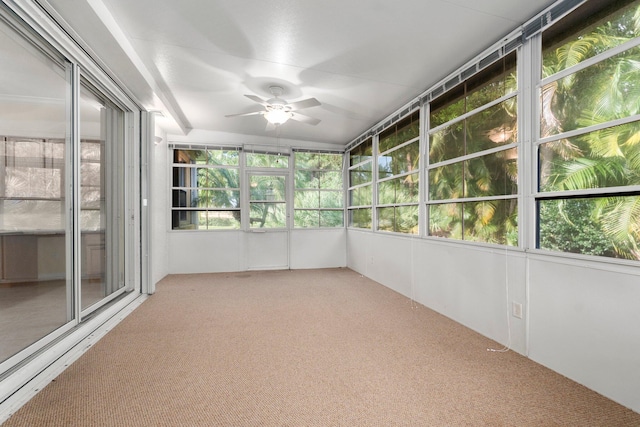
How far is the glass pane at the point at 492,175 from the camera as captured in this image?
238 centimetres

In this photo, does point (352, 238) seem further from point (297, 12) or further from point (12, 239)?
point (12, 239)

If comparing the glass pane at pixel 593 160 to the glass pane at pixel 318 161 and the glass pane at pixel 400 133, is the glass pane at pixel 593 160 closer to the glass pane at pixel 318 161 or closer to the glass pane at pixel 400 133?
the glass pane at pixel 400 133

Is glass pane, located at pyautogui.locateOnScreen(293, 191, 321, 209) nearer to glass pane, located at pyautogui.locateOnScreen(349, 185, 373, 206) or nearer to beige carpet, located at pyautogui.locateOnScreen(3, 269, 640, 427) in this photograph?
glass pane, located at pyautogui.locateOnScreen(349, 185, 373, 206)

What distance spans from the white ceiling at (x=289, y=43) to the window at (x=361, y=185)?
4.48ft

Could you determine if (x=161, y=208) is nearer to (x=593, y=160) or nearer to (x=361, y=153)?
(x=361, y=153)

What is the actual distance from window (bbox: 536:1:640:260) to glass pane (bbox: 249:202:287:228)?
424 cm

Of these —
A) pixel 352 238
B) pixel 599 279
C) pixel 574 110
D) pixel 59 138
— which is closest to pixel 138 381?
pixel 59 138

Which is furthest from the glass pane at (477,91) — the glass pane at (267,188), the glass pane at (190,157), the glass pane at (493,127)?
the glass pane at (190,157)

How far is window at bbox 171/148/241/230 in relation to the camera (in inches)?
207

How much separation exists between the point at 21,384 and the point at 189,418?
115 centimetres

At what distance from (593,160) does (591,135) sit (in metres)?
0.16

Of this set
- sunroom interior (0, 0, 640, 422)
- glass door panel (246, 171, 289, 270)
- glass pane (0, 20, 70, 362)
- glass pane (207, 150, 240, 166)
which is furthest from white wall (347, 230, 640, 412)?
glass pane (207, 150, 240, 166)

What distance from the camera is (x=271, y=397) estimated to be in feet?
5.60

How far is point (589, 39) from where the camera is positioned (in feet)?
6.21
